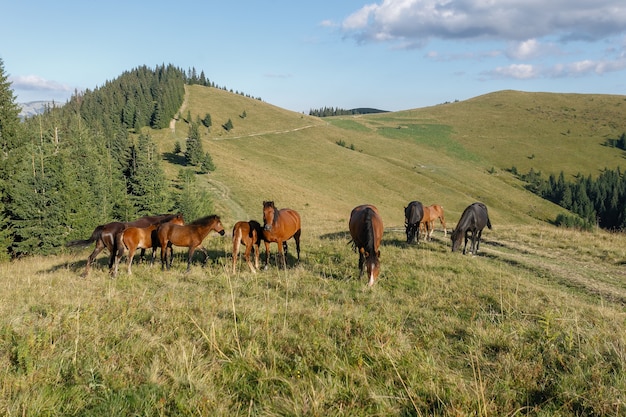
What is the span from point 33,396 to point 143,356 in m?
1.22

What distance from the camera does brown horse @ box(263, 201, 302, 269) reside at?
12180 mm

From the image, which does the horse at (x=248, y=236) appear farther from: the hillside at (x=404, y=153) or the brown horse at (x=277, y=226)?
the hillside at (x=404, y=153)

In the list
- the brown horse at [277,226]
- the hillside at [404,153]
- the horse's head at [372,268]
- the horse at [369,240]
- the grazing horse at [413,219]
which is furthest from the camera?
the hillside at [404,153]

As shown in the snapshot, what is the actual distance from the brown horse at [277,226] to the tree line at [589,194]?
114 metres

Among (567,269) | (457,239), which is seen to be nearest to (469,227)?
(457,239)

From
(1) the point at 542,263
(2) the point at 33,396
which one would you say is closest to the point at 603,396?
(2) the point at 33,396

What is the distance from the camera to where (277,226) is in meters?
13.1

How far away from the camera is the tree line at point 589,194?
10394cm

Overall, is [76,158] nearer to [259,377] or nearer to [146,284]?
[146,284]

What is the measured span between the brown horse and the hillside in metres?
27.0

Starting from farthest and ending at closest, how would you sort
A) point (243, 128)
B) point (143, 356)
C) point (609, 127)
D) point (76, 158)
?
1. point (609, 127)
2. point (243, 128)
3. point (76, 158)
4. point (143, 356)

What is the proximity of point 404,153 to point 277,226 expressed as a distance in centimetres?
11397

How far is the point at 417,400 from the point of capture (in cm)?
389

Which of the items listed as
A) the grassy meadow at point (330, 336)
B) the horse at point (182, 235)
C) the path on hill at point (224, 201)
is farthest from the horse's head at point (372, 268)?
the path on hill at point (224, 201)
